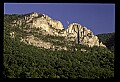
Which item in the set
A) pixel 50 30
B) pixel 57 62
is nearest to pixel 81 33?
pixel 50 30

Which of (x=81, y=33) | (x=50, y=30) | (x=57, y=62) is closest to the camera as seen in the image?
(x=57, y=62)

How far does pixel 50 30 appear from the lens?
2603 cm

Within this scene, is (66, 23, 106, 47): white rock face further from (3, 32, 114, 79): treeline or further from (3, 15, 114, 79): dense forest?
(3, 32, 114, 79): treeline

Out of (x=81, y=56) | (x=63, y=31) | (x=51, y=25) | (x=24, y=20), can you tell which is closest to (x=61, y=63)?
(x=81, y=56)

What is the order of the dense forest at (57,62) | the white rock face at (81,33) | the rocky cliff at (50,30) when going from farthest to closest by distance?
the white rock face at (81,33)
the rocky cliff at (50,30)
the dense forest at (57,62)

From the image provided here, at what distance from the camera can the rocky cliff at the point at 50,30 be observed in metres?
21.5

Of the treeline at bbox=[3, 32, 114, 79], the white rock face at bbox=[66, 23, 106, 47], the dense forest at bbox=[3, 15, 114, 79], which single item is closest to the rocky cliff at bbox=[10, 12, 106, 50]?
the white rock face at bbox=[66, 23, 106, 47]

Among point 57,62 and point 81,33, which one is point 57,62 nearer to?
point 57,62

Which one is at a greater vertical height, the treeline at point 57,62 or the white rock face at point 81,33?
the white rock face at point 81,33

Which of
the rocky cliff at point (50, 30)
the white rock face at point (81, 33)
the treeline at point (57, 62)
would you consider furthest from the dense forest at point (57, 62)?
the white rock face at point (81, 33)

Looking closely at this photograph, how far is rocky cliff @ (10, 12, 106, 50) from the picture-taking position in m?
21.5

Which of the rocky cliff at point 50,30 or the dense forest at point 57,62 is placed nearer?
the dense forest at point 57,62

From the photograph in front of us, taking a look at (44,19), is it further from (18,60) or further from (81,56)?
(18,60)

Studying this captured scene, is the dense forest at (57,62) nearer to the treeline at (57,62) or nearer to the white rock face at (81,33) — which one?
the treeline at (57,62)
